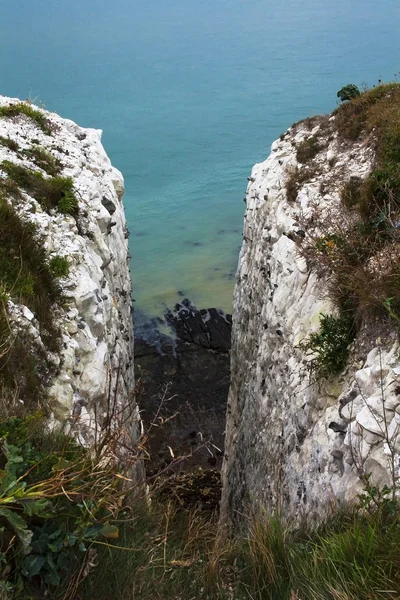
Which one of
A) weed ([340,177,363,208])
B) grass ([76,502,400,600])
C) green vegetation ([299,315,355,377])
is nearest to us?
grass ([76,502,400,600])

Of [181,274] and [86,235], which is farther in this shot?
[181,274]

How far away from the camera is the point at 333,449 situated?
7.36 metres

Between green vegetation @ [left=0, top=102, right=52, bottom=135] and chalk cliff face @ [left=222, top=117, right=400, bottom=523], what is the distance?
6.30m

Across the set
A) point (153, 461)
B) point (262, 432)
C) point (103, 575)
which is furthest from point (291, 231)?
point (153, 461)

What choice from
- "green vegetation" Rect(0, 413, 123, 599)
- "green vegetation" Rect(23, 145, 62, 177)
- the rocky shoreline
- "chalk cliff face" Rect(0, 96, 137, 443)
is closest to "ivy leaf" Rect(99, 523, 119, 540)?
"green vegetation" Rect(0, 413, 123, 599)

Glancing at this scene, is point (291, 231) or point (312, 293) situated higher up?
point (291, 231)

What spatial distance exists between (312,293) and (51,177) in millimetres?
6324

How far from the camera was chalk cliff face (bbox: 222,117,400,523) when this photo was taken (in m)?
6.75

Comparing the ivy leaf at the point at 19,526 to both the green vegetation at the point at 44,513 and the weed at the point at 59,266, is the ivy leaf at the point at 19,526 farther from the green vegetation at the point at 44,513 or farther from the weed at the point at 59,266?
the weed at the point at 59,266

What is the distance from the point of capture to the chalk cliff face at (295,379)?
266 inches

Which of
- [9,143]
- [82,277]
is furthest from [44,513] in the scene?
[9,143]

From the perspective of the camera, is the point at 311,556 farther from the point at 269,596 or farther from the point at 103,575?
the point at 103,575

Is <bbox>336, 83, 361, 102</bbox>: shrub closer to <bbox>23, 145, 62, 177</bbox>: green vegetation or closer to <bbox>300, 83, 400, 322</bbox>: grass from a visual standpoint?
<bbox>300, 83, 400, 322</bbox>: grass

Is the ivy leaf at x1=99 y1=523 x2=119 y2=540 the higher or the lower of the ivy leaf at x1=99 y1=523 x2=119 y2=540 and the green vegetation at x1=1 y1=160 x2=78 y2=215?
the lower
